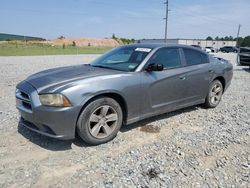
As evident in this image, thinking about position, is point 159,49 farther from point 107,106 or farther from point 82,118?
point 82,118

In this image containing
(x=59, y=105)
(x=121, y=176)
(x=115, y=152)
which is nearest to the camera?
(x=121, y=176)

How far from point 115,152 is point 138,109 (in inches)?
34.4

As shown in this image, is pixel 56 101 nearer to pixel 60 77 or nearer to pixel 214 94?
pixel 60 77

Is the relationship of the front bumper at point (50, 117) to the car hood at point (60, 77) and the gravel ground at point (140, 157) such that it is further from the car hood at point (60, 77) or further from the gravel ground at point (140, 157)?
the gravel ground at point (140, 157)

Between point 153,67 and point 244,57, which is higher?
point 153,67

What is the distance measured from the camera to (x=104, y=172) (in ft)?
10.00

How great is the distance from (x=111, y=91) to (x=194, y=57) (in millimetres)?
2461

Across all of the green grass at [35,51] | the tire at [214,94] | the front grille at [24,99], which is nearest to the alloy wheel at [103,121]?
the front grille at [24,99]

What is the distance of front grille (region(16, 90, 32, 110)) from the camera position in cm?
355

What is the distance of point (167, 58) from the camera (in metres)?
4.66

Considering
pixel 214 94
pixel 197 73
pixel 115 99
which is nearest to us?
pixel 115 99

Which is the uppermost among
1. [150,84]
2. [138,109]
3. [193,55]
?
[193,55]

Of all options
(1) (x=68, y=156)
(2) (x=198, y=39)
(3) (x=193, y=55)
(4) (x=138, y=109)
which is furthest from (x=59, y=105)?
(2) (x=198, y=39)

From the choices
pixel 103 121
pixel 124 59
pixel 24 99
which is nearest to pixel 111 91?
pixel 103 121
